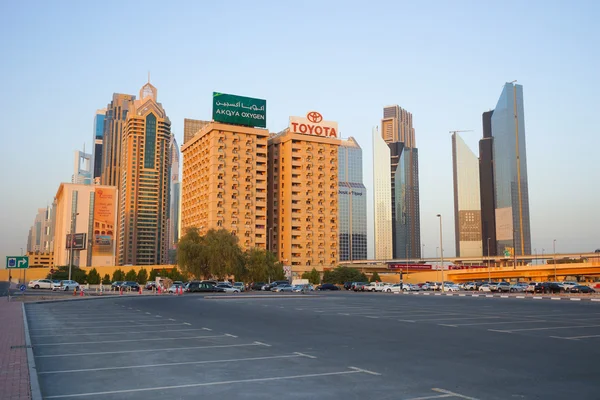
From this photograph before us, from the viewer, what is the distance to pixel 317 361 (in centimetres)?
1284

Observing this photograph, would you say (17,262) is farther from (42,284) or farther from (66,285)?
(42,284)

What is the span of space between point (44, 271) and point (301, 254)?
276 feet

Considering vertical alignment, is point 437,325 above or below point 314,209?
below

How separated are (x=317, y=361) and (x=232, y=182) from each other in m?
130

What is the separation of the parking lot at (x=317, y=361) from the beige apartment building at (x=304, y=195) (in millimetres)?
128469

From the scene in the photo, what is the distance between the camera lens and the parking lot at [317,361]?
9.62m

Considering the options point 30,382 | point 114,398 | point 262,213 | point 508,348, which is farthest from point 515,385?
point 262,213

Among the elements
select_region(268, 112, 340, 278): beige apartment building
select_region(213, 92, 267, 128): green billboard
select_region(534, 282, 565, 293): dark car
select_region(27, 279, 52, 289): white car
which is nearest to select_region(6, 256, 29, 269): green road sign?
select_region(27, 279, 52, 289): white car

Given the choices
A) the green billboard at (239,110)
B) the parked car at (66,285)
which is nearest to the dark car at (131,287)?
the parked car at (66,285)

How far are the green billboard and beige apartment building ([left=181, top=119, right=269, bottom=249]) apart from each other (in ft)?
5.49

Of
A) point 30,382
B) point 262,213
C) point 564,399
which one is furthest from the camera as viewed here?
point 262,213

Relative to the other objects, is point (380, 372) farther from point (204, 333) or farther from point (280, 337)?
point (204, 333)

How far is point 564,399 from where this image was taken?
8.88m

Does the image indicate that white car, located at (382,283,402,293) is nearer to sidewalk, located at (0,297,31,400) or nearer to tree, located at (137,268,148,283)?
sidewalk, located at (0,297,31,400)
